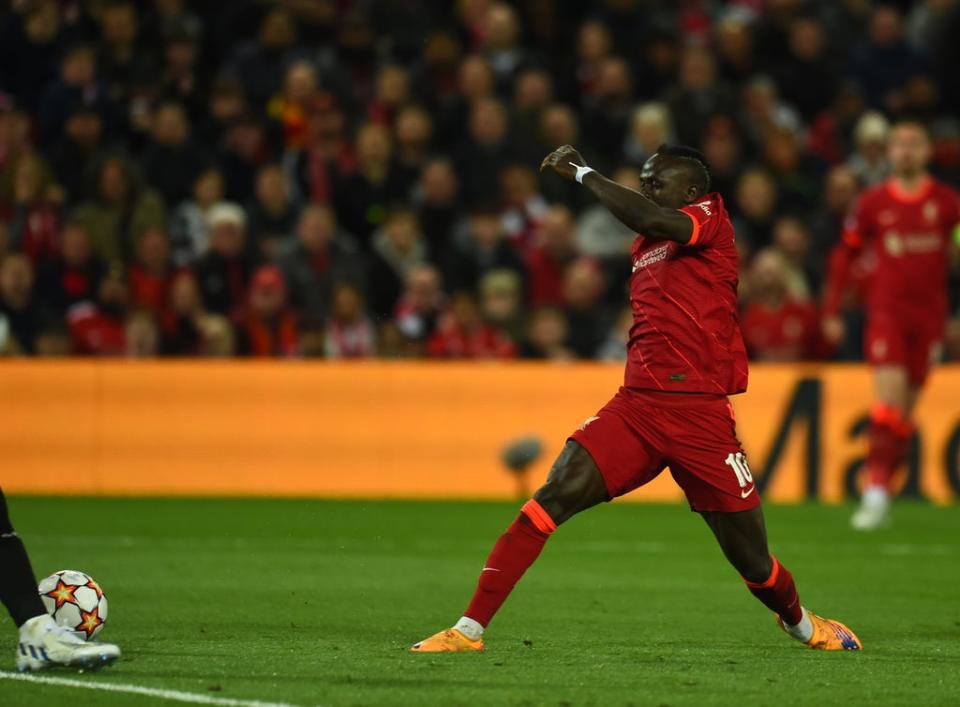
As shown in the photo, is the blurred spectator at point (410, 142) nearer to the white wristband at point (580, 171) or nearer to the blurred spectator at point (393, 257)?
the blurred spectator at point (393, 257)

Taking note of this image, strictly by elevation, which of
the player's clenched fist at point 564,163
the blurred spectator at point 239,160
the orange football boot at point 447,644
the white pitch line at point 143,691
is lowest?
the orange football boot at point 447,644

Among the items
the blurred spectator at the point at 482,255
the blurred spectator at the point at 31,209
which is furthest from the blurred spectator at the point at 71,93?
the blurred spectator at the point at 482,255

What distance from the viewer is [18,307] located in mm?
15391

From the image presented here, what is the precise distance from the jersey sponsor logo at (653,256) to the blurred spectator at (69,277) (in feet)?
29.7

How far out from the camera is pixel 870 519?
13.0 metres

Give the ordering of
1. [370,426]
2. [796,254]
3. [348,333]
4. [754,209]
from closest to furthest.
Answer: [370,426], [348,333], [796,254], [754,209]

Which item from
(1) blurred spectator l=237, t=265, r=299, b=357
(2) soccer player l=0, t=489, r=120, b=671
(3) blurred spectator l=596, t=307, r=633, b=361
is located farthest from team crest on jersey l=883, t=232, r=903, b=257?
(2) soccer player l=0, t=489, r=120, b=671

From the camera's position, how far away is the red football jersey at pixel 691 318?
727 centimetres

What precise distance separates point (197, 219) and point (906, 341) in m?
6.65

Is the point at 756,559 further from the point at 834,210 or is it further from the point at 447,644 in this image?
the point at 834,210

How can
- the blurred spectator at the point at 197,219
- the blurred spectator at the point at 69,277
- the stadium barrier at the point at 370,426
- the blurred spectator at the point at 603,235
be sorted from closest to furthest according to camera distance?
the stadium barrier at the point at 370,426, the blurred spectator at the point at 69,277, the blurred spectator at the point at 197,219, the blurred spectator at the point at 603,235

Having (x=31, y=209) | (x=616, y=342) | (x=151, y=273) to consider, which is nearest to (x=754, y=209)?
(x=616, y=342)

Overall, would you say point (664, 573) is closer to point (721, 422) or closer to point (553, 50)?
point (721, 422)

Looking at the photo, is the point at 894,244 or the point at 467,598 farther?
the point at 894,244
